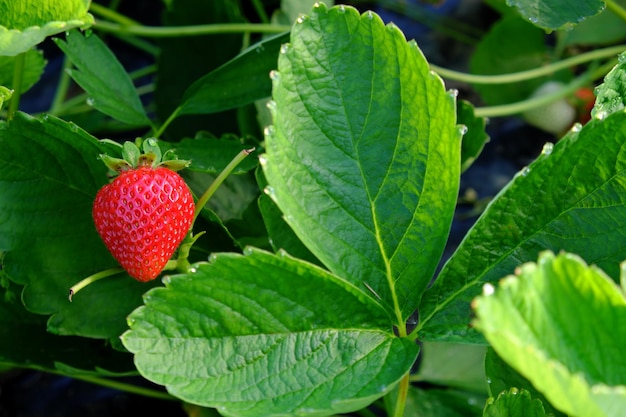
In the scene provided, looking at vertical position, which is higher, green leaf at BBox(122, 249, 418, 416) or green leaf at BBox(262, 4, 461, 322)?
green leaf at BBox(262, 4, 461, 322)

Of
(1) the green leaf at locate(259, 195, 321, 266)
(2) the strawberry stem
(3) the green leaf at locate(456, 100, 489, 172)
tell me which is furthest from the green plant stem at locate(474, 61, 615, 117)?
(2) the strawberry stem

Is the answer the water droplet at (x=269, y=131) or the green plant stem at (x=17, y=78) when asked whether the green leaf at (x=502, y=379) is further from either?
the green plant stem at (x=17, y=78)

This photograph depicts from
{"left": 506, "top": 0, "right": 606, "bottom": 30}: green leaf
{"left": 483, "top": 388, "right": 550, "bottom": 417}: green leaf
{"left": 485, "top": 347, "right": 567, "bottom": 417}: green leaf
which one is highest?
{"left": 506, "top": 0, "right": 606, "bottom": 30}: green leaf

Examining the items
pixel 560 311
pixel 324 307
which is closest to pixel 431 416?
pixel 324 307

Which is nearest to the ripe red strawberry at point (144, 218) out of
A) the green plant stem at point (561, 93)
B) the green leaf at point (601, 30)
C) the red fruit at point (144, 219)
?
the red fruit at point (144, 219)

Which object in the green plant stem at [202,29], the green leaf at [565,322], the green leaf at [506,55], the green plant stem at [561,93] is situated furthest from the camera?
the green leaf at [506,55]

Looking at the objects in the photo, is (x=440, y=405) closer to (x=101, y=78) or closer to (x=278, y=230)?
(x=278, y=230)

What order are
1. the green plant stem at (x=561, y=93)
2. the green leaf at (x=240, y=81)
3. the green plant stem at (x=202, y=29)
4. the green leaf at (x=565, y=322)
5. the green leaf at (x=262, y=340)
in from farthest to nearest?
the green plant stem at (x=561, y=93), the green plant stem at (x=202, y=29), the green leaf at (x=240, y=81), the green leaf at (x=262, y=340), the green leaf at (x=565, y=322)

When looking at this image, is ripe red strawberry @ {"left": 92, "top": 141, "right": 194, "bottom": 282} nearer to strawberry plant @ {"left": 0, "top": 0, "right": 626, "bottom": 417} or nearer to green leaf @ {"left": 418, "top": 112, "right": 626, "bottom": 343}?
strawberry plant @ {"left": 0, "top": 0, "right": 626, "bottom": 417}
